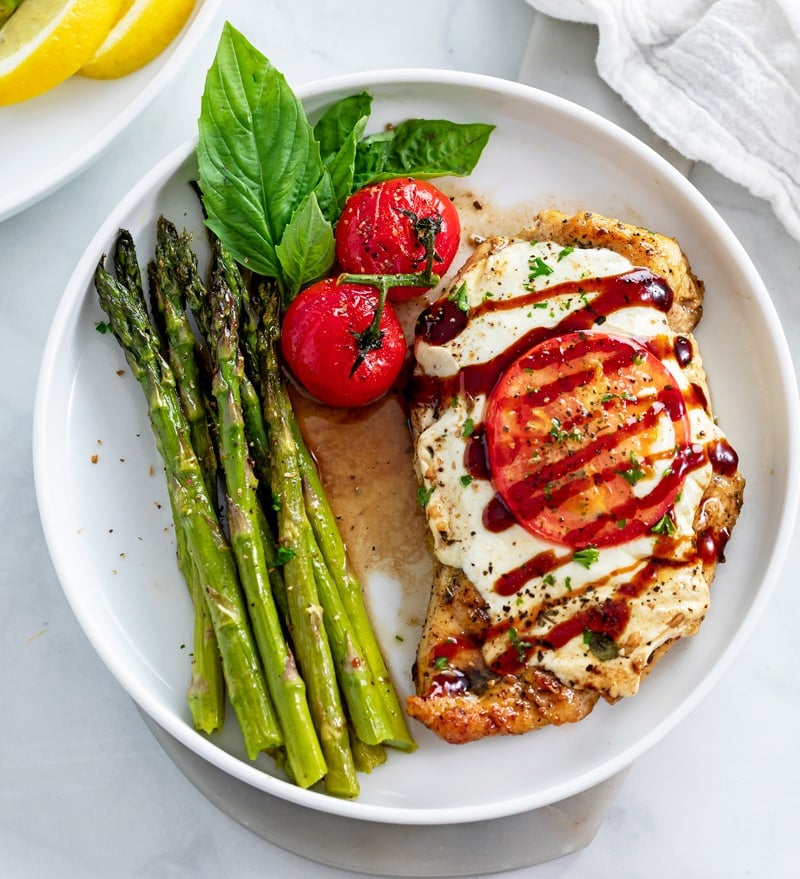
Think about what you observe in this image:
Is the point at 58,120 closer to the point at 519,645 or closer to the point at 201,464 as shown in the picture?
the point at 201,464

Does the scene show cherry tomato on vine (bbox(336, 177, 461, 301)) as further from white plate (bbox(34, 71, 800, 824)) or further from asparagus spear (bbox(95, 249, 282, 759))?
asparagus spear (bbox(95, 249, 282, 759))

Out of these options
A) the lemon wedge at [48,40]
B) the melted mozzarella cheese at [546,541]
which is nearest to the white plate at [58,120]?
the lemon wedge at [48,40]

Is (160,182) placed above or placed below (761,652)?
above

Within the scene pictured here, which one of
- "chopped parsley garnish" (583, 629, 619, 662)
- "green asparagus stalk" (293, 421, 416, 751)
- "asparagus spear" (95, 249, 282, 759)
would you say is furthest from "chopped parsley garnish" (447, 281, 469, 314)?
"chopped parsley garnish" (583, 629, 619, 662)

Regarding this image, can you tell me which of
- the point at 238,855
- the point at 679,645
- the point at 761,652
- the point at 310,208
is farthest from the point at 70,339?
the point at 761,652

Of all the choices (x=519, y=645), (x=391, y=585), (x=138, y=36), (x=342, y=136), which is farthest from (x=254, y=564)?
(x=138, y=36)

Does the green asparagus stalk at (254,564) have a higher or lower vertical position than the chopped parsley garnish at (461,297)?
lower

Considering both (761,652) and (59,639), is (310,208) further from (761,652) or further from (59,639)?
(761,652)

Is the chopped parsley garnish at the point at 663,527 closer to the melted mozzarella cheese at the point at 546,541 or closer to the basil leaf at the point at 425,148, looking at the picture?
the melted mozzarella cheese at the point at 546,541
